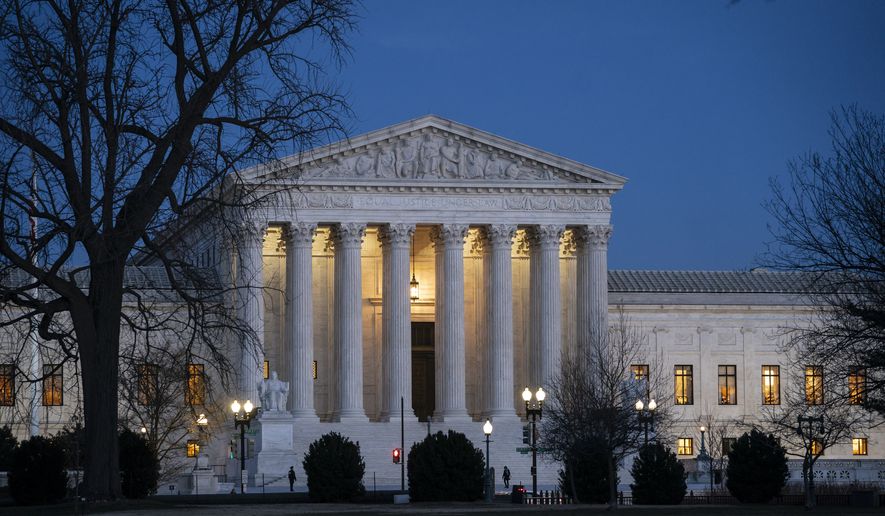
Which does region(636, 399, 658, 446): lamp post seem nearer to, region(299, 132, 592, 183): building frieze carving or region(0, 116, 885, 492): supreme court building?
region(0, 116, 885, 492): supreme court building

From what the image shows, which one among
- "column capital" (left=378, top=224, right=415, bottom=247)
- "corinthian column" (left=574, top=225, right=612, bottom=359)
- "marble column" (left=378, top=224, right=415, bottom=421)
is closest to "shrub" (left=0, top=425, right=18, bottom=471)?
"marble column" (left=378, top=224, right=415, bottom=421)

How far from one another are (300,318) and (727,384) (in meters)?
30.1

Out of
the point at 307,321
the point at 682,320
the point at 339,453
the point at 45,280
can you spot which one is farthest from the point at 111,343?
the point at 682,320

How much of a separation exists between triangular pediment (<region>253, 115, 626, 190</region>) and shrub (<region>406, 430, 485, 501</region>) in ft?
135

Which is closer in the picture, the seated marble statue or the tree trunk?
the tree trunk

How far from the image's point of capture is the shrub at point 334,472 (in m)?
52.5

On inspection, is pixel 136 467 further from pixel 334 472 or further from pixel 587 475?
pixel 587 475

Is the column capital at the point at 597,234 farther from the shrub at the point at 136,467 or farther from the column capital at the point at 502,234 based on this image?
the shrub at the point at 136,467

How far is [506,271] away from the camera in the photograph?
302 ft

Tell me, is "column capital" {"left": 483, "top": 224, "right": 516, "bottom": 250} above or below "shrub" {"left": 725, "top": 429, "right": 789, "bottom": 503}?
above

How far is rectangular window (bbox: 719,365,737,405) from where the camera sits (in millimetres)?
103750

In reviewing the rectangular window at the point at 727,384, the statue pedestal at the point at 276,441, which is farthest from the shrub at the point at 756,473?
the rectangular window at the point at 727,384

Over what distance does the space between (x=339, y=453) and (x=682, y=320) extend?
5475cm

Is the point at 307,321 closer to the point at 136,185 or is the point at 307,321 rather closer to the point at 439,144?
the point at 439,144
